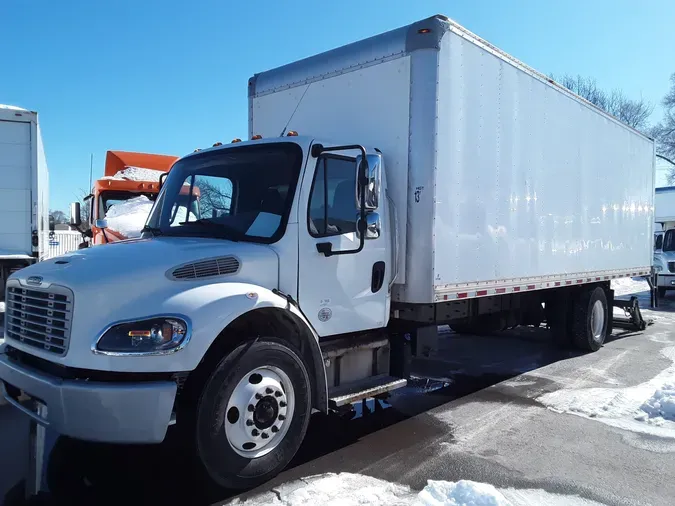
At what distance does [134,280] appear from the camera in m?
3.43

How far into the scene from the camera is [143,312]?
3336 millimetres

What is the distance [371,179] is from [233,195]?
117 cm

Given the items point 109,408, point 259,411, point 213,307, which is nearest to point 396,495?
point 259,411

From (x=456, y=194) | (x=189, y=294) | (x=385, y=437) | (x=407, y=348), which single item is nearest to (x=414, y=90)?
(x=456, y=194)

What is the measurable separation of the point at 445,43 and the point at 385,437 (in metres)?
3.71

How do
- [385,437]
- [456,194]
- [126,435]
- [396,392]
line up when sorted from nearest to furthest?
[126,435], [385,437], [456,194], [396,392]

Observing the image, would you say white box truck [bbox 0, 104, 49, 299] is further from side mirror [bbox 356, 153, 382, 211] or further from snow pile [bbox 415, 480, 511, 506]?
snow pile [bbox 415, 480, 511, 506]

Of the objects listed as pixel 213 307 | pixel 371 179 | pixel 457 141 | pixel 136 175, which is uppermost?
pixel 136 175

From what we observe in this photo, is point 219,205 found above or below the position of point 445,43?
below

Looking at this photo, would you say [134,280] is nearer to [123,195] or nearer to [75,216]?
[75,216]

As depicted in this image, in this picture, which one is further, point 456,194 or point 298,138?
point 456,194

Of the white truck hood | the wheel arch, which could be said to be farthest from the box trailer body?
the white truck hood

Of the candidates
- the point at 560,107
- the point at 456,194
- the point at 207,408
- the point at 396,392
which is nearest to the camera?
the point at 207,408

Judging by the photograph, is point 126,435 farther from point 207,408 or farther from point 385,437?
point 385,437
